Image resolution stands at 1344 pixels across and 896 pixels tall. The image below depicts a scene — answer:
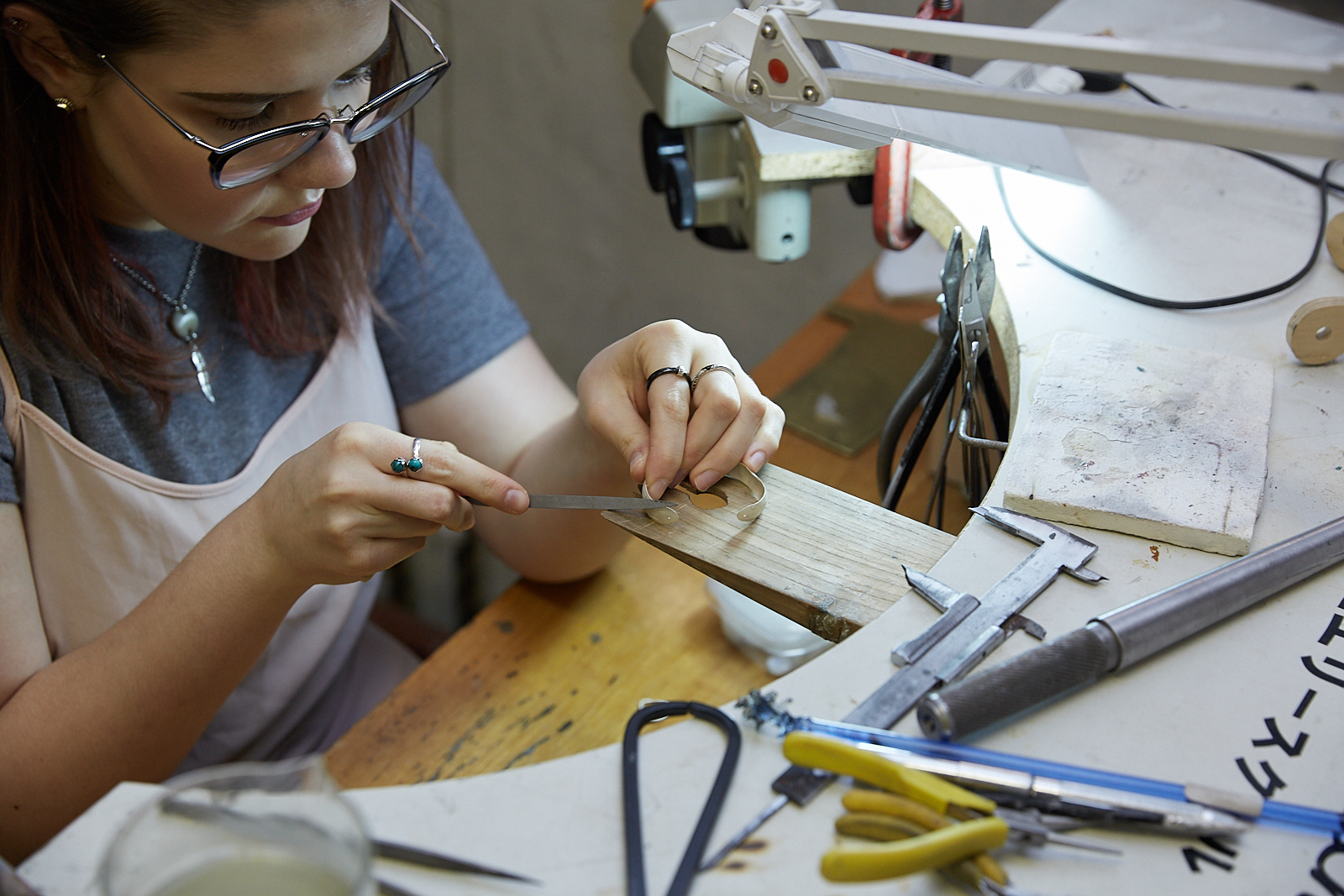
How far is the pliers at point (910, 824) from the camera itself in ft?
1.46

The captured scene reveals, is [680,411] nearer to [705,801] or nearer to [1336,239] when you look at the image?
[705,801]

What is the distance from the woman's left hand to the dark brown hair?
320mm

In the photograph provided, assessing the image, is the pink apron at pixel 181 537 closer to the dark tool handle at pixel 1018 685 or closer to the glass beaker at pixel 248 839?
the glass beaker at pixel 248 839

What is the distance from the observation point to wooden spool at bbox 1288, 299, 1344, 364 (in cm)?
73

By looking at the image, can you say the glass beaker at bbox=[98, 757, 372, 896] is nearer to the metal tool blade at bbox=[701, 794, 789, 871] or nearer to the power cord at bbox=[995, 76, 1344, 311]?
the metal tool blade at bbox=[701, 794, 789, 871]

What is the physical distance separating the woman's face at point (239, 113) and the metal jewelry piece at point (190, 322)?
0.28 ft

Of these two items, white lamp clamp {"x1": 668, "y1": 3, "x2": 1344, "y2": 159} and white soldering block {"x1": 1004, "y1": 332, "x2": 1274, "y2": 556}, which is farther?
white soldering block {"x1": 1004, "y1": 332, "x2": 1274, "y2": 556}

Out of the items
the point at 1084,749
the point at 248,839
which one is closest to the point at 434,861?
the point at 248,839

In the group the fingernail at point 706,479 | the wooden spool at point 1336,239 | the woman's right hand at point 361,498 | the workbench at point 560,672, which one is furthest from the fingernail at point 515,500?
the wooden spool at point 1336,239

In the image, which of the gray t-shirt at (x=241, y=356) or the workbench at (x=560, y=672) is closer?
the gray t-shirt at (x=241, y=356)

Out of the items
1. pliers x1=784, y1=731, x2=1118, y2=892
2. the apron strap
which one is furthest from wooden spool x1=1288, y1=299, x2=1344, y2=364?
the apron strap

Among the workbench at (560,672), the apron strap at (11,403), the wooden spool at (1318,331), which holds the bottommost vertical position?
the workbench at (560,672)

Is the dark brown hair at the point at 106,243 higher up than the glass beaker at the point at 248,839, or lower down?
higher up

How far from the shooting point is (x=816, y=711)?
539mm
